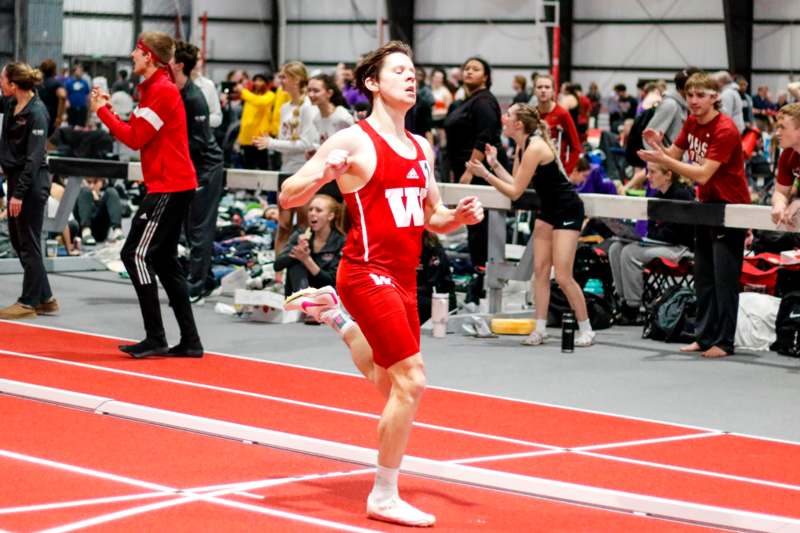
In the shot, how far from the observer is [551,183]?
9.42m

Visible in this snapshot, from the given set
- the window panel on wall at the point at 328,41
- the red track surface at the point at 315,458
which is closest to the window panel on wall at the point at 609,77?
the window panel on wall at the point at 328,41

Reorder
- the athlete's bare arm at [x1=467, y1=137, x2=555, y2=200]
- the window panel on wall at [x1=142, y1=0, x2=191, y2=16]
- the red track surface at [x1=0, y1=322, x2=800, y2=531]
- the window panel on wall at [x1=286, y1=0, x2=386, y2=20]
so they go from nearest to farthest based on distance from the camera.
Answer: the red track surface at [x1=0, y1=322, x2=800, y2=531] → the athlete's bare arm at [x1=467, y1=137, x2=555, y2=200] → the window panel on wall at [x1=142, y1=0, x2=191, y2=16] → the window panel on wall at [x1=286, y1=0, x2=386, y2=20]

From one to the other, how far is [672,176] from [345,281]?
5.85 meters

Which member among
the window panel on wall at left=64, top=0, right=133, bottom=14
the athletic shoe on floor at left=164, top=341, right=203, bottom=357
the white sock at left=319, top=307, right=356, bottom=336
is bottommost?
the athletic shoe on floor at left=164, top=341, right=203, bottom=357

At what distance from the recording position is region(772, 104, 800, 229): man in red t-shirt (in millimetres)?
8594

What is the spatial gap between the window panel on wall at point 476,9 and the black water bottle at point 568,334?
2632 centimetres

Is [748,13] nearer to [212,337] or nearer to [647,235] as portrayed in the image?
[647,235]

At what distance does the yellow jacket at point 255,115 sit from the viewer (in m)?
20.0

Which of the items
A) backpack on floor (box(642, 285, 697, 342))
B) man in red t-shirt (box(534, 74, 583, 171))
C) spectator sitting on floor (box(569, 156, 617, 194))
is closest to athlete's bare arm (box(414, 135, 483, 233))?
backpack on floor (box(642, 285, 697, 342))

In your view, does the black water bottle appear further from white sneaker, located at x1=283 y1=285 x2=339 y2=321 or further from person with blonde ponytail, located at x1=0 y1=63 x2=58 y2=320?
white sneaker, located at x1=283 y1=285 x2=339 y2=321

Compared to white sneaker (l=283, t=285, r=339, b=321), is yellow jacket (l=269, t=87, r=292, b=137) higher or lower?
higher

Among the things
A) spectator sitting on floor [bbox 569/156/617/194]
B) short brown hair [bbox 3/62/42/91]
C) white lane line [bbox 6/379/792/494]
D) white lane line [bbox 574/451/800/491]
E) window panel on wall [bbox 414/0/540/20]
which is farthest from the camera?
window panel on wall [bbox 414/0/540/20]

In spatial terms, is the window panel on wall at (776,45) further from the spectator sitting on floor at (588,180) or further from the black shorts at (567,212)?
the black shorts at (567,212)

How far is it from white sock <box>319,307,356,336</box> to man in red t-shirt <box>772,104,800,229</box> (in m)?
4.08
